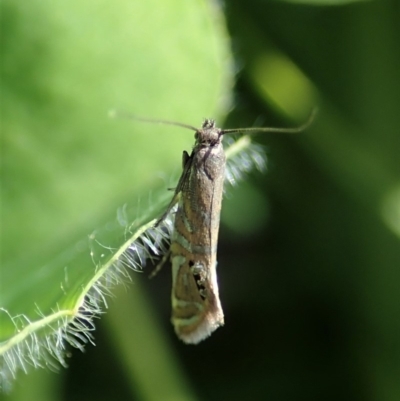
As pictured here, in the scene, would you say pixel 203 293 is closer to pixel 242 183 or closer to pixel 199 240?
pixel 199 240

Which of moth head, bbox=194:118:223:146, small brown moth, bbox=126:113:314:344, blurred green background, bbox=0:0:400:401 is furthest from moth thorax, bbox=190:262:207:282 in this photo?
moth head, bbox=194:118:223:146

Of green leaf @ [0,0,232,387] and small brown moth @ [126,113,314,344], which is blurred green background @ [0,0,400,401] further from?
small brown moth @ [126,113,314,344]

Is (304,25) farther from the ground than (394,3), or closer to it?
farther from the ground

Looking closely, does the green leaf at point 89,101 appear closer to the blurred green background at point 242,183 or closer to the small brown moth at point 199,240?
the blurred green background at point 242,183

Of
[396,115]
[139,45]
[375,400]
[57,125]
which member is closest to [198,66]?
[139,45]

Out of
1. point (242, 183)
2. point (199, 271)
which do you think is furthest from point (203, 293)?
point (242, 183)

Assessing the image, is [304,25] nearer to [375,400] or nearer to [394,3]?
[394,3]
